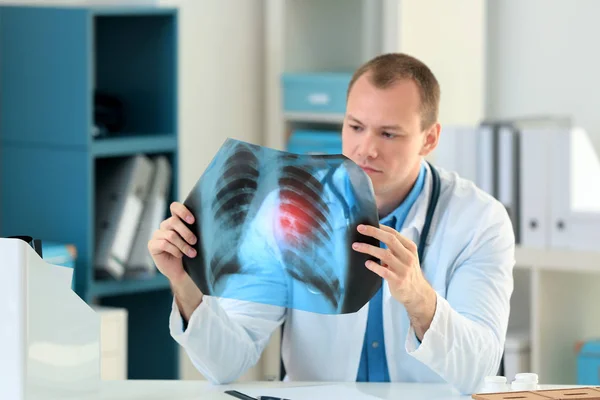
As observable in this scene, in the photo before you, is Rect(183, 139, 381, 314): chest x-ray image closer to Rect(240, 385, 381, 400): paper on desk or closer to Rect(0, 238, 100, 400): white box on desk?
Rect(240, 385, 381, 400): paper on desk

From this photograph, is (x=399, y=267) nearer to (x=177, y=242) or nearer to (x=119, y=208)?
(x=177, y=242)

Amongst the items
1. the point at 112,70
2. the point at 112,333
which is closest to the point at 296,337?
the point at 112,333

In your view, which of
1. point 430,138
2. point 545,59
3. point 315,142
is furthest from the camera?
point 545,59

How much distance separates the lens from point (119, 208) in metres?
3.45

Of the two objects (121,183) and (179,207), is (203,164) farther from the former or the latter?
(179,207)

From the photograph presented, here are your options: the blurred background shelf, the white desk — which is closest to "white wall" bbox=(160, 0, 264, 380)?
the blurred background shelf

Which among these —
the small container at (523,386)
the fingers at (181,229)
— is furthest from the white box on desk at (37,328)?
the small container at (523,386)

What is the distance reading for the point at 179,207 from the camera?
1.92 m

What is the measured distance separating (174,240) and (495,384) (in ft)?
1.95

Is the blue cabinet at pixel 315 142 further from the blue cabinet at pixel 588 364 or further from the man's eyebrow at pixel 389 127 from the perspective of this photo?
the man's eyebrow at pixel 389 127

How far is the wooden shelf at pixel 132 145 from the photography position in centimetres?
335

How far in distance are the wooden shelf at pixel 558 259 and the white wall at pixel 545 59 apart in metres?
0.64

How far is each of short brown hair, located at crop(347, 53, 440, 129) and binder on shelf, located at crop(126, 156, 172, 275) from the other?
4.59ft

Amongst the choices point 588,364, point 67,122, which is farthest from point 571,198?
point 67,122
